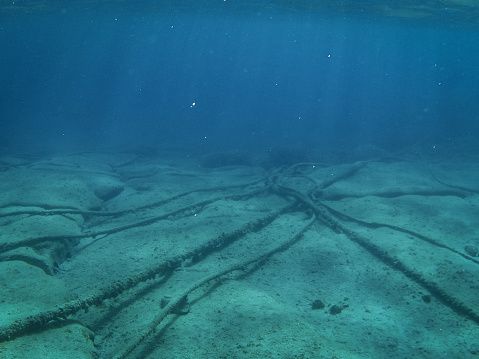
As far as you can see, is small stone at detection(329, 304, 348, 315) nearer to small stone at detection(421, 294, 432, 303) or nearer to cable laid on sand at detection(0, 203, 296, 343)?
small stone at detection(421, 294, 432, 303)

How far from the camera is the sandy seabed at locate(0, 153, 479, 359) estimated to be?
455 centimetres

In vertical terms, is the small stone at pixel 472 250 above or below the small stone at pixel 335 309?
above

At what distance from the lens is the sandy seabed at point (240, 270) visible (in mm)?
4555

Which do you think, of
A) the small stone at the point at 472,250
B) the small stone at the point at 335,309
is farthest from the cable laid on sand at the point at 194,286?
the small stone at the point at 472,250

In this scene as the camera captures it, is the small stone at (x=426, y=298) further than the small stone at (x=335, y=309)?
Yes

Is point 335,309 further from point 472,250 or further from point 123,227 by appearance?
point 123,227

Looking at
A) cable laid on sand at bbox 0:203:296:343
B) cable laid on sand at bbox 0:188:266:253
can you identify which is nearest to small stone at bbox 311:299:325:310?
cable laid on sand at bbox 0:203:296:343

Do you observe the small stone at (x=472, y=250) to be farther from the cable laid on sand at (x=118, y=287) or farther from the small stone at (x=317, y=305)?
the cable laid on sand at (x=118, y=287)

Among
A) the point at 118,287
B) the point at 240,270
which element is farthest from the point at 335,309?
the point at 118,287

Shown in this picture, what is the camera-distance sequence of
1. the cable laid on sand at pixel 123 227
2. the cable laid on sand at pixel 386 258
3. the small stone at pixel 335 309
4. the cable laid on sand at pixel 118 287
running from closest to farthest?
1. the cable laid on sand at pixel 118 287
2. the cable laid on sand at pixel 386 258
3. the small stone at pixel 335 309
4. the cable laid on sand at pixel 123 227

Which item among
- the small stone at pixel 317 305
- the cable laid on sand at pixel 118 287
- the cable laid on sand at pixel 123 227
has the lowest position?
the cable laid on sand at pixel 123 227

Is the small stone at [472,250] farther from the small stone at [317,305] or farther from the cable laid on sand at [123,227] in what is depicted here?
the cable laid on sand at [123,227]

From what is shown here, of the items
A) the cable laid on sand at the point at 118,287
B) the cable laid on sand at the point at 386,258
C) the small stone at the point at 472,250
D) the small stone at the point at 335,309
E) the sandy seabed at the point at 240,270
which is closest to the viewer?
the cable laid on sand at the point at 118,287

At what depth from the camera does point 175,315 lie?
5.06m
